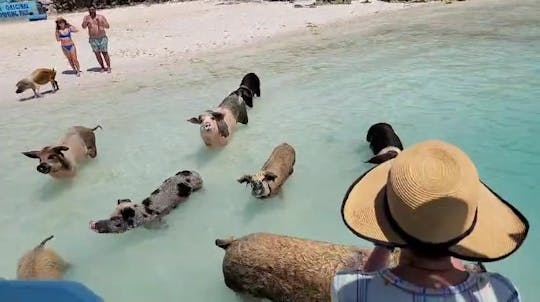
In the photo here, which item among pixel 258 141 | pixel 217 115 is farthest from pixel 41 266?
pixel 258 141

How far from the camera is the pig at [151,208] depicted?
650 cm

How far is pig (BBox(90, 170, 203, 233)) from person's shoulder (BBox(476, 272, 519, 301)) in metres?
5.12

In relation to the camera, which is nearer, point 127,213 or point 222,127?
point 127,213

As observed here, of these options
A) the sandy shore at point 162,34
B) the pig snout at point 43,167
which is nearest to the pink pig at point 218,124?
the pig snout at point 43,167

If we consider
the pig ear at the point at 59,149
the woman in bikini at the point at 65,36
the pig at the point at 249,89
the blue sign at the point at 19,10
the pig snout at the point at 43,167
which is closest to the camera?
the pig snout at the point at 43,167

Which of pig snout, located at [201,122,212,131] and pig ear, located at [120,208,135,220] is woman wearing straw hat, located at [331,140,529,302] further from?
pig snout, located at [201,122,212,131]

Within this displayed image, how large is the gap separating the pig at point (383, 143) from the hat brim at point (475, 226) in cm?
480

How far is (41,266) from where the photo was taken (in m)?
5.57

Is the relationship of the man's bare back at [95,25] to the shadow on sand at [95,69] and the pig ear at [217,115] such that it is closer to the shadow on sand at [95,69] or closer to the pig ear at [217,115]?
the shadow on sand at [95,69]

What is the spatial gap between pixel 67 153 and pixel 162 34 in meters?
13.4

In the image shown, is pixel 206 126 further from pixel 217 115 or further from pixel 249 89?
pixel 249 89

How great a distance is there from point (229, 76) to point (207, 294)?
9.21 meters

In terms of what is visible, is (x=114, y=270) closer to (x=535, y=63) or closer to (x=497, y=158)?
(x=497, y=158)

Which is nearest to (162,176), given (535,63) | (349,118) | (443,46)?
(349,118)
